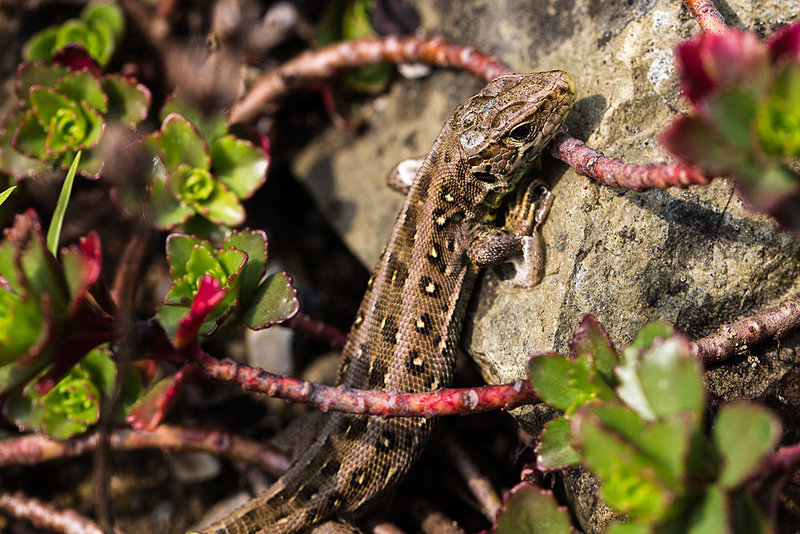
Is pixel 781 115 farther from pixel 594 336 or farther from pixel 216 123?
pixel 216 123

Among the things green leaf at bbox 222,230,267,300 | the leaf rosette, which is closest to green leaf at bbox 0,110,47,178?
green leaf at bbox 222,230,267,300

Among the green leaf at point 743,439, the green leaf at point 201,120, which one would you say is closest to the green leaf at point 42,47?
the green leaf at point 201,120

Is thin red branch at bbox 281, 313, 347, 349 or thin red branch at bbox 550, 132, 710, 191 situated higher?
thin red branch at bbox 550, 132, 710, 191

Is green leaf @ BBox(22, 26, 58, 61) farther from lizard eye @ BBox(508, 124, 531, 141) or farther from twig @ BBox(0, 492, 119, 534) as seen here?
lizard eye @ BBox(508, 124, 531, 141)

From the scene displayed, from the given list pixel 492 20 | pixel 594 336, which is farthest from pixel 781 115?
pixel 492 20

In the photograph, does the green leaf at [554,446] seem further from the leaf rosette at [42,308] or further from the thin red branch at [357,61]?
the thin red branch at [357,61]
